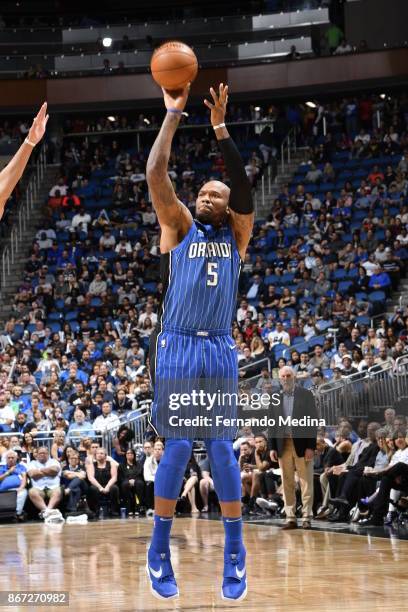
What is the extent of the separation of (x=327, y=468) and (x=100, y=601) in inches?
276

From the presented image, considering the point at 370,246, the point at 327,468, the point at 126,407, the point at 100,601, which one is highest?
the point at 370,246

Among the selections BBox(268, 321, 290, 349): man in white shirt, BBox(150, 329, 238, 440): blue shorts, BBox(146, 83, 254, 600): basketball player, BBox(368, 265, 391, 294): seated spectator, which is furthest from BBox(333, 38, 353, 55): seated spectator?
BBox(150, 329, 238, 440): blue shorts

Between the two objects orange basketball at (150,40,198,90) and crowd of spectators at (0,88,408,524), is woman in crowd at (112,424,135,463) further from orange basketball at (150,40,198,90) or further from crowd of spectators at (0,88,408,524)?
orange basketball at (150,40,198,90)

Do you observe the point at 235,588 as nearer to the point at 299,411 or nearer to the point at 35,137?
the point at 35,137

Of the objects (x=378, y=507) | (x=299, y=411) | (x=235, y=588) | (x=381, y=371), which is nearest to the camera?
(x=235, y=588)

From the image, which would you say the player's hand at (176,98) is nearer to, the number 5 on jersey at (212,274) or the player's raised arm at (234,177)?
the player's raised arm at (234,177)

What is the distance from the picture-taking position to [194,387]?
5.72m

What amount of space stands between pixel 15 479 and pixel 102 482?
1.29 metres

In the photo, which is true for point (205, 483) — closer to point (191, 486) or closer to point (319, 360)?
point (191, 486)

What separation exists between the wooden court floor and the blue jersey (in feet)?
5.35

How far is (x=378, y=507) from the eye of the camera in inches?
463

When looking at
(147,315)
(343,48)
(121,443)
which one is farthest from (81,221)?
(121,443)

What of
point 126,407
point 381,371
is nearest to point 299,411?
point 381,371

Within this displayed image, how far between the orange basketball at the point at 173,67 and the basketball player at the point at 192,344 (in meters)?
0.11
